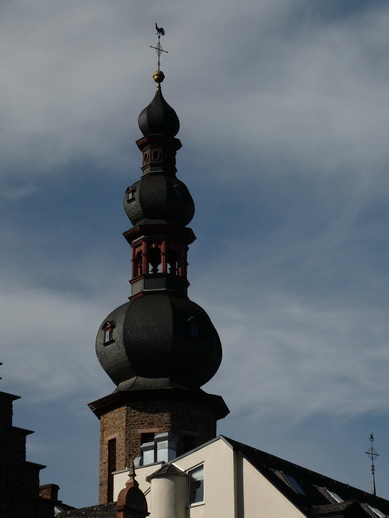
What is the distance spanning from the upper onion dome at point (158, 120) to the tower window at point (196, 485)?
75.9 ft

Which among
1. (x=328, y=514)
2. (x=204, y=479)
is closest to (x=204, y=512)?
(x=204, y=479)

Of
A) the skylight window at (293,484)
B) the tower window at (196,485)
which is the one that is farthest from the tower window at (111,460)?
the skylight window at (293,484)

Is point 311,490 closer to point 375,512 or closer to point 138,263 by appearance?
point 375,512

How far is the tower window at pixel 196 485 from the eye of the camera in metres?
40.9

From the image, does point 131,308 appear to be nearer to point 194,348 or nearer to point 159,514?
point 194,348

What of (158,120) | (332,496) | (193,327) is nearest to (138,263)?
(193,327)

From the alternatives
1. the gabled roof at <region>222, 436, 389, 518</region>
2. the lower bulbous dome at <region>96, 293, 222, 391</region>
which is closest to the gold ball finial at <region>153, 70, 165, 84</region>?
the lower bulbous dome at <region>96, 293, 222, 391</region>

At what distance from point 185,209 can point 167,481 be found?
1927 cm

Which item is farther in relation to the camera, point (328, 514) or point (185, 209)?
point (185, 209)

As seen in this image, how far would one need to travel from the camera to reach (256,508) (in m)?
39.0

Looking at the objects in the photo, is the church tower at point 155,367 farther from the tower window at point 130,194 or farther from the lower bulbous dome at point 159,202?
the tower window at point 130,194

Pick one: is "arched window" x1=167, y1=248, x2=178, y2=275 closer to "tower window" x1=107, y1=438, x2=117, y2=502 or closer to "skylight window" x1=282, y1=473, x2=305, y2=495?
"tower window" x1=107, y1=438, x2=117, y2=502

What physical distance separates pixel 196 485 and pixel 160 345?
1310cm

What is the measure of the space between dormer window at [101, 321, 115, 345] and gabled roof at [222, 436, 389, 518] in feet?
40.4
